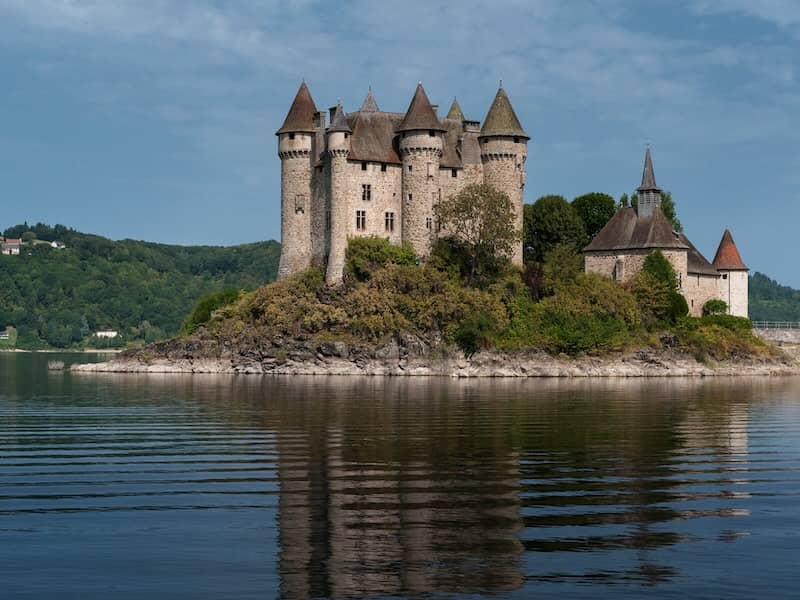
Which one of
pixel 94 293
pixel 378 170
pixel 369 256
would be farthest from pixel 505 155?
pixel 94 293

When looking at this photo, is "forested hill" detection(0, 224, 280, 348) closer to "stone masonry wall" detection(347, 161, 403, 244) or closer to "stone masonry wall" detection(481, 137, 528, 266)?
"stone masonry wall" detection(347, 161, 403, 244)

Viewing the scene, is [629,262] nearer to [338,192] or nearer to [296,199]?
[338,192]

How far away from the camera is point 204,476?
71.2 ft

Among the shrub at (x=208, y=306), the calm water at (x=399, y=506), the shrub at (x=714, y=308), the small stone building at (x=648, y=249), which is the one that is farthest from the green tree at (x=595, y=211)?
the calm water at (x=399, y=506)

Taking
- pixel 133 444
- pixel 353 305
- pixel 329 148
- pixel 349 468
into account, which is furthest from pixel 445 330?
pixel 349 468

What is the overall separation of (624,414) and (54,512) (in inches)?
882

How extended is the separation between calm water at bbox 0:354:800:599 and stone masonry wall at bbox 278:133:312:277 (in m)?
40.9

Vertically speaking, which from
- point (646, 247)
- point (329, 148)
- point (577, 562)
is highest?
point (329, 148)

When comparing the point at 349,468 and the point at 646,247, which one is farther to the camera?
the point at 646,247

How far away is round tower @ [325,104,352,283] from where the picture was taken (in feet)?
240

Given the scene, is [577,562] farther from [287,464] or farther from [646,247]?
[646,247]

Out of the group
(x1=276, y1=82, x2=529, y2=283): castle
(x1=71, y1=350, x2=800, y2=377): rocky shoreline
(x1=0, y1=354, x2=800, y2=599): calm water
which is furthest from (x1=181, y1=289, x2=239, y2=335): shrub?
(x1=0, y1=354, x2=800, y2=599): calm water

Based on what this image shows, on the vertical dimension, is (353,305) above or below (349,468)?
above

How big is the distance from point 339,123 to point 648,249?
21520mm
